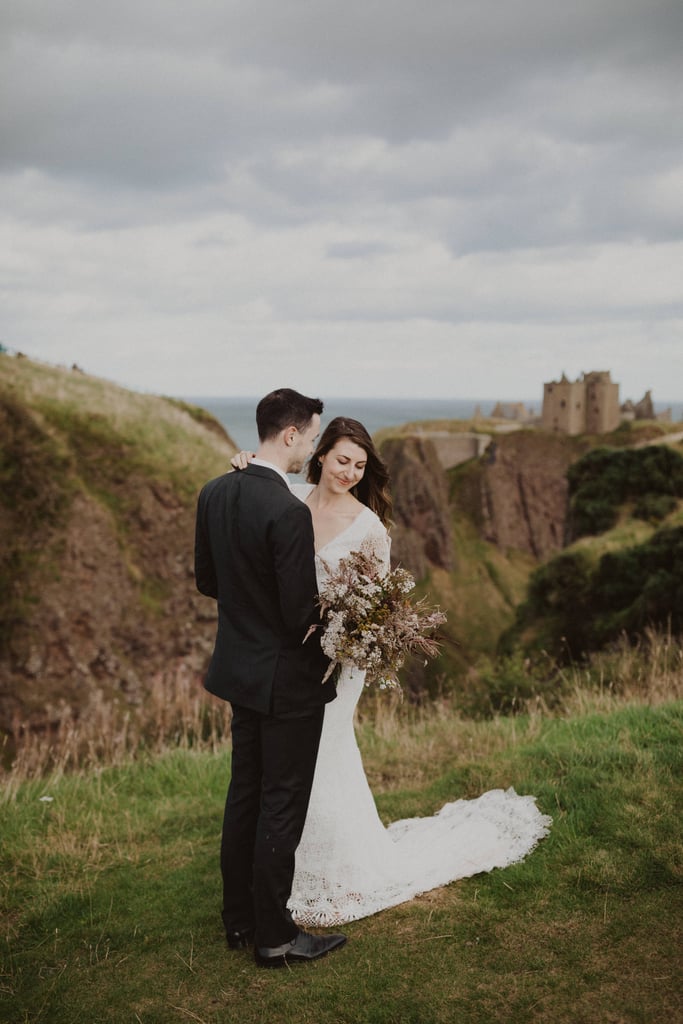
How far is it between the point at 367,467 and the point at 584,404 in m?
98.9

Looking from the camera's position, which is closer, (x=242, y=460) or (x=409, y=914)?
(x=242, y=460)

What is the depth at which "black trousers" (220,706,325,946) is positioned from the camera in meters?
4.49

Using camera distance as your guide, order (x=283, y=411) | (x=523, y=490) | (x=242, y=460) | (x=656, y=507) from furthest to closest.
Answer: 1. (x=523, y=490)
2. (x=656, y=507)
3. (x=242, y=460)
4. (x=283, y=411)

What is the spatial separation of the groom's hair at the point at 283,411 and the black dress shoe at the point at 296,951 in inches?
115

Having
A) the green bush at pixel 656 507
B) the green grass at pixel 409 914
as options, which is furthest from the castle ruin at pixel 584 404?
the green grass at pixel 409 914

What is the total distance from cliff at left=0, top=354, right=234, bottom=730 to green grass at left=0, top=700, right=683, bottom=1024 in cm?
2062

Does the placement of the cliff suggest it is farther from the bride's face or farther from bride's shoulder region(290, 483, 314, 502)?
the bride's face

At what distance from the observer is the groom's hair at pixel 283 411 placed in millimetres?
4523

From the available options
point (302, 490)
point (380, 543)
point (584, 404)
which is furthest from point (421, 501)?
point (380, 543)

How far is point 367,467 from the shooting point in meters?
5.42

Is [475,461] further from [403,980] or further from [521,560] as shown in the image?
[403,980]

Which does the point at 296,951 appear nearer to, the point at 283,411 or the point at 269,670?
the point at 269,670

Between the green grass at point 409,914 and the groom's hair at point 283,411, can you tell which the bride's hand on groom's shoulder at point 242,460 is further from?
the green grass at point 409,914

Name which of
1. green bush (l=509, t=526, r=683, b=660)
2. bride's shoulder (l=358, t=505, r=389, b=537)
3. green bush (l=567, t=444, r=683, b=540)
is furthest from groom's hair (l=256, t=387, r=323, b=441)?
green bush (l=567, t=444, r=683, b=540)
